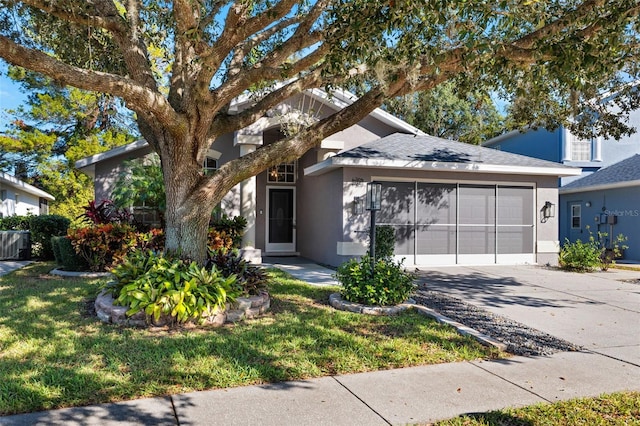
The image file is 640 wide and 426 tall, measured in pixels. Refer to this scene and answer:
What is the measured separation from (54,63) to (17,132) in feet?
68.7

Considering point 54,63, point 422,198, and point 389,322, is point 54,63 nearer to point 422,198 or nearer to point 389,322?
point 389,322

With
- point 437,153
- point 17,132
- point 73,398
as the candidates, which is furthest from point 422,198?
point 17,132

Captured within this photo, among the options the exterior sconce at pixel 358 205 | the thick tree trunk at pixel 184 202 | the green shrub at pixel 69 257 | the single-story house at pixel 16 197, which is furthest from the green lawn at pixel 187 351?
the single-story house at pixel 16 197

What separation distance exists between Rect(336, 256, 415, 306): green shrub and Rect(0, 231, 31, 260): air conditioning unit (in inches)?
429

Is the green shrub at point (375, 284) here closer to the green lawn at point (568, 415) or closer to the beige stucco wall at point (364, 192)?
the green lawn at point (568, 415)

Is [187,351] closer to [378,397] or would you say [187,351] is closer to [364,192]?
[378,397]

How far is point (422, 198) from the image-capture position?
11.8 metres

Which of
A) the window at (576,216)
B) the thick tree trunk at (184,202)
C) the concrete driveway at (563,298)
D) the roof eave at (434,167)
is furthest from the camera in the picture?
the window at (576,216)

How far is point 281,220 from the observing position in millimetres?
14781

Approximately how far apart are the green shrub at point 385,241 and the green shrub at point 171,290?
532cm

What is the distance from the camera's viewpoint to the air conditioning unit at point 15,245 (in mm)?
12797

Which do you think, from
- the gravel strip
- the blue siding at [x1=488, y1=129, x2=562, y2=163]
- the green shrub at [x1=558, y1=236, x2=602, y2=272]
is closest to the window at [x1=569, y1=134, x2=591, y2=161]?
the blue siding at [x1=488, y1=129, x2=562, y2=163]

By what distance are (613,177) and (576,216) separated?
2.42m

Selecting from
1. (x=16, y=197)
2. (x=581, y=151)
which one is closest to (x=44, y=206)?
(x=16, y=197)
